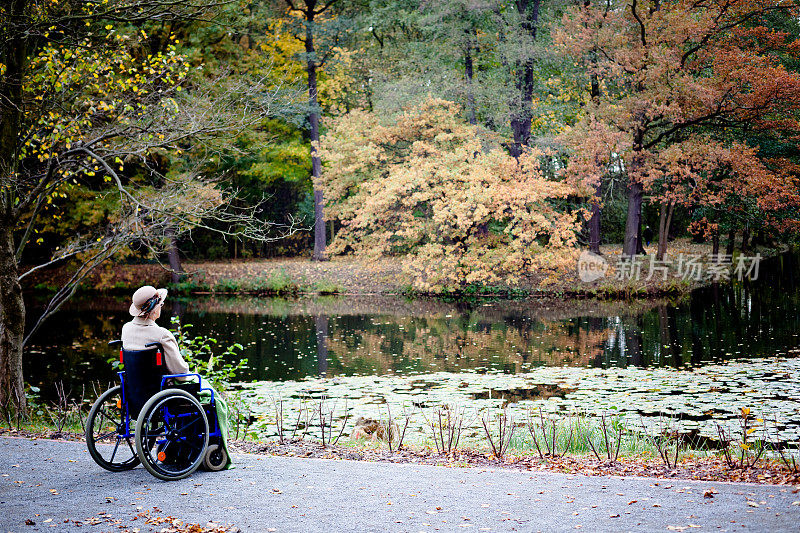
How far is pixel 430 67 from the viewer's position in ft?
85.0

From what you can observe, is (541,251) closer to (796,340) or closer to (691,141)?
(691,141)

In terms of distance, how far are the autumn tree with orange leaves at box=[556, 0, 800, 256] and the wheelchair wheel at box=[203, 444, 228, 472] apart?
19.2 meters

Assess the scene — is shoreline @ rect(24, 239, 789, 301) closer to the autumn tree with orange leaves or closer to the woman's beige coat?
the autumn tree with orange leaves

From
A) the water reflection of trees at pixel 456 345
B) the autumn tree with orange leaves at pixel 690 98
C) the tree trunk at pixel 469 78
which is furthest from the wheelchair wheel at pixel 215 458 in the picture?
the tree trunk at pixel 469 78

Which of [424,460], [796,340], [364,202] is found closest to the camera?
[424,460]

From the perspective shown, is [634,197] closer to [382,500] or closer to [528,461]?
[528,461]

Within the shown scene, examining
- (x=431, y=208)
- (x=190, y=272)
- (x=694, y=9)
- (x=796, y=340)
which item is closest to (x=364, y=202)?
(x=431, y=208)

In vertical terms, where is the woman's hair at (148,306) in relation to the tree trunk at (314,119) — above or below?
below

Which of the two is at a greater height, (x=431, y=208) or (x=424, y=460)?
(x=431, y=208)

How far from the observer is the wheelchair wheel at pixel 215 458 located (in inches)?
210

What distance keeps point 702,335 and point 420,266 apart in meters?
9.86

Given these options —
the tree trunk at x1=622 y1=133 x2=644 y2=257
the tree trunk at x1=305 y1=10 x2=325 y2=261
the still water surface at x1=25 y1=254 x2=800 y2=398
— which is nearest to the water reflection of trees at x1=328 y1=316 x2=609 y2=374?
the still water surface at x1=25 y1=254 x2=800 y2=398

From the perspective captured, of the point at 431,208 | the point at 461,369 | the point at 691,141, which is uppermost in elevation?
the point at 691,141

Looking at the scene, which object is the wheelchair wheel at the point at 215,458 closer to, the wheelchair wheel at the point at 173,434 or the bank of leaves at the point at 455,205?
the wheelchair wheel at the point at 173,434
